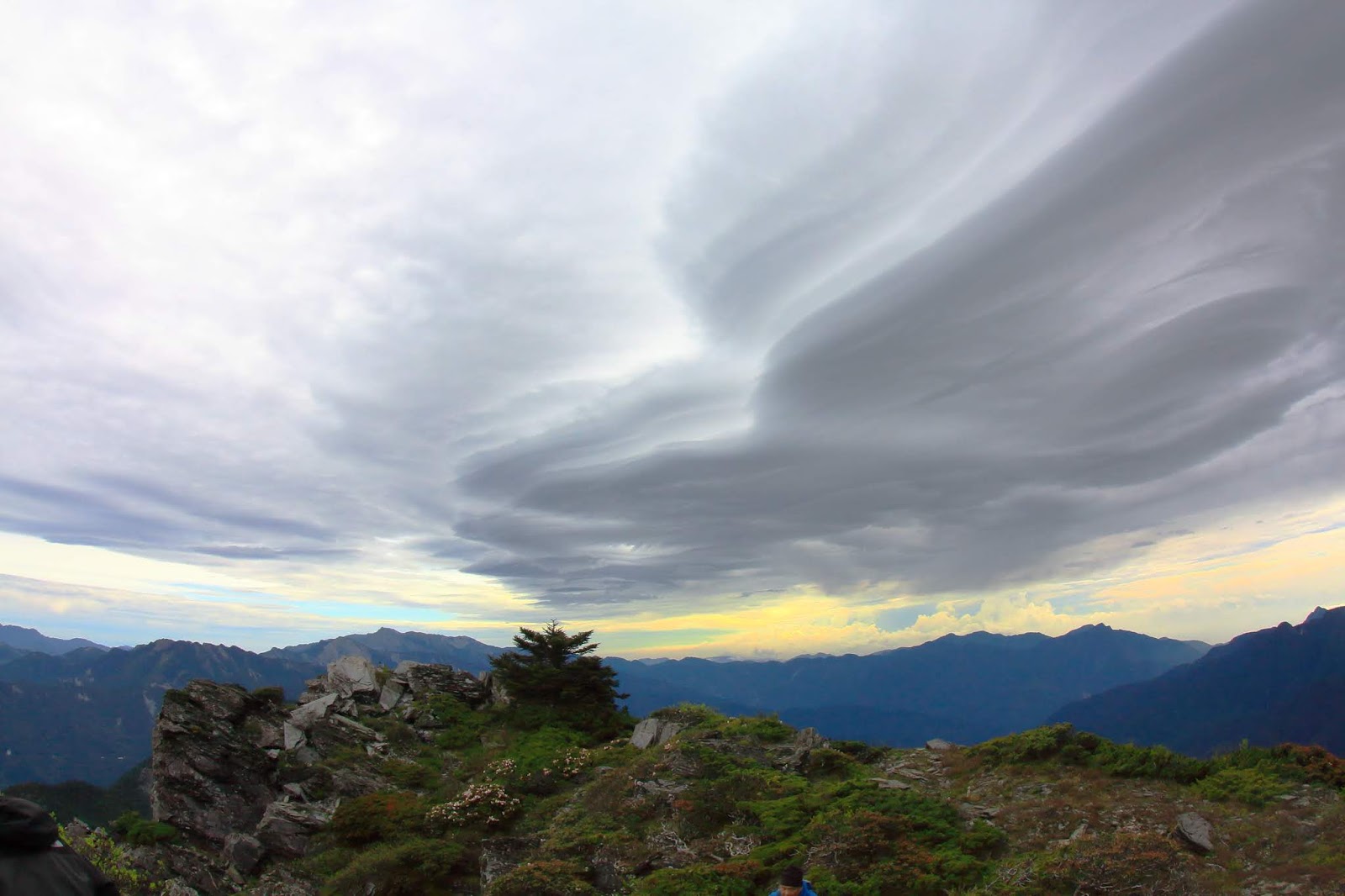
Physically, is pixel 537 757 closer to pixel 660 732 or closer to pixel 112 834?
pixel 660 732

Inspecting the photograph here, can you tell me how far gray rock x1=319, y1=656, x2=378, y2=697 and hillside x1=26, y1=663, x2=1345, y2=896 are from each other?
4701mm

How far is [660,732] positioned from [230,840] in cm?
1560

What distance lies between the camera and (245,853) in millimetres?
21234

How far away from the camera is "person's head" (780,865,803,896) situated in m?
9.65

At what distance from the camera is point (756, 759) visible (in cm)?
2248

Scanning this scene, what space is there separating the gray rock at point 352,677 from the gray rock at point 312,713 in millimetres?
2284

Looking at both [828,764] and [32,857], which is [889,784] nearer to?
[828,764]

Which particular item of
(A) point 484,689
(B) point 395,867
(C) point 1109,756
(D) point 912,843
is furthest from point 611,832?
(A) point 484,689

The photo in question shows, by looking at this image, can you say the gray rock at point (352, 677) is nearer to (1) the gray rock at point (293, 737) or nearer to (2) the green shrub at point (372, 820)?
(1) the gray rock at point (293, 737)

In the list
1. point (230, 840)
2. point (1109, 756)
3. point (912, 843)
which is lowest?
A: point (230, 840)

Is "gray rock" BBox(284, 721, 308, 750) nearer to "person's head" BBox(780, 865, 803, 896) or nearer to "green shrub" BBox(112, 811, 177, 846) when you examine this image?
"green shrub" BBox(112, 811, 177, 846)

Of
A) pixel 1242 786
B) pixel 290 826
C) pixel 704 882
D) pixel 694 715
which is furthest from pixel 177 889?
pixel 1242 786

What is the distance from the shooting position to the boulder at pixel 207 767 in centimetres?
2395

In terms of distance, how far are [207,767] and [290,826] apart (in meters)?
6.39
